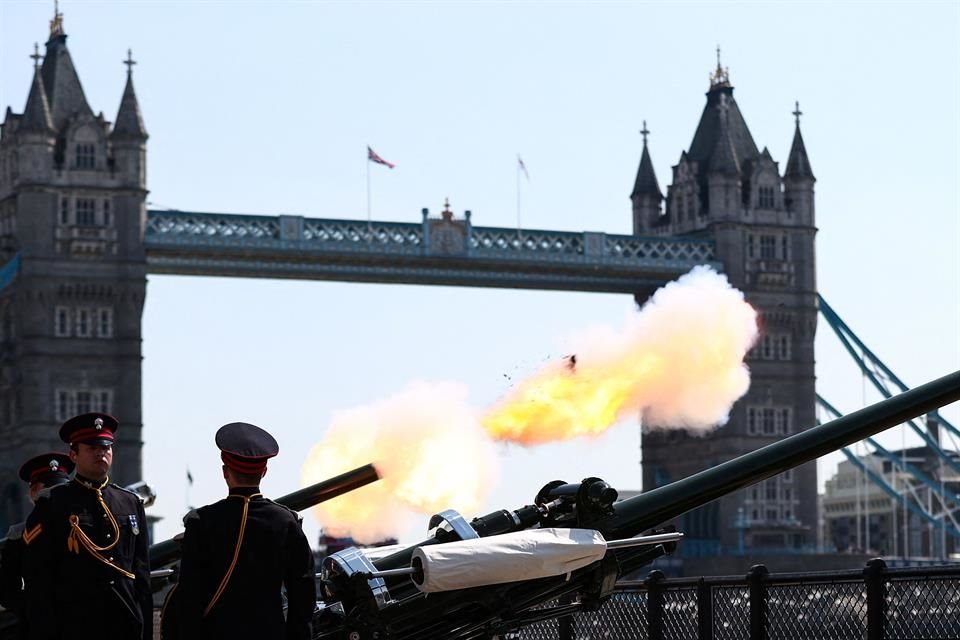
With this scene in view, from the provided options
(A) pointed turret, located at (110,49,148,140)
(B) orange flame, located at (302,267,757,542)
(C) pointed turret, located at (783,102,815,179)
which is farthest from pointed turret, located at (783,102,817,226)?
(B) orange flame, located at (302,267,757,542)

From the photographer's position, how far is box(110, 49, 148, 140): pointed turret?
295 feet

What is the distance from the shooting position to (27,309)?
282 feet

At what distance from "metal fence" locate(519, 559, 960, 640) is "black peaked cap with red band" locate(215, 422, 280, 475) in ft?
16.6

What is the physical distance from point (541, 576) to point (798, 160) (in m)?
96.2

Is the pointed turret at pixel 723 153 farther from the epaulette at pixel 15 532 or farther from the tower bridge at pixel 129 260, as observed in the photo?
the epaulette at pixel 15 532

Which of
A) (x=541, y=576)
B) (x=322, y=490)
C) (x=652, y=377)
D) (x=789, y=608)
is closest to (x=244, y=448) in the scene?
(x=541, y=576)

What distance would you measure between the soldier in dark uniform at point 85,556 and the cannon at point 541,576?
0.94 m

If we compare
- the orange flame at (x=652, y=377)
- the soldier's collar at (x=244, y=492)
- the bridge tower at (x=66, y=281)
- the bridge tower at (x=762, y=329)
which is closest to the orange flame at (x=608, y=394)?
the orange flame at (x=652, y=377)

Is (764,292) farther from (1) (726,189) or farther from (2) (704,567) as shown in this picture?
(2) (704,567)

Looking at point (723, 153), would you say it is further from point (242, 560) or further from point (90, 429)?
point (242, 560)

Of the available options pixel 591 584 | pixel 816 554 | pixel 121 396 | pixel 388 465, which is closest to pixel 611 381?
pixel 388 465

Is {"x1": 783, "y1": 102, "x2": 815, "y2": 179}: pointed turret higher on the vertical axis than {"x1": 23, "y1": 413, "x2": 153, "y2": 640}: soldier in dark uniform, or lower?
higher

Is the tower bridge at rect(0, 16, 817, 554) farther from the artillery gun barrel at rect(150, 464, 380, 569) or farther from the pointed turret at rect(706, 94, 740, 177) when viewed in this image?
the artillery gun barrel at rect(150, 464, 380, 569)

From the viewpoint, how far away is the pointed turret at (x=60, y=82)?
296 feet
